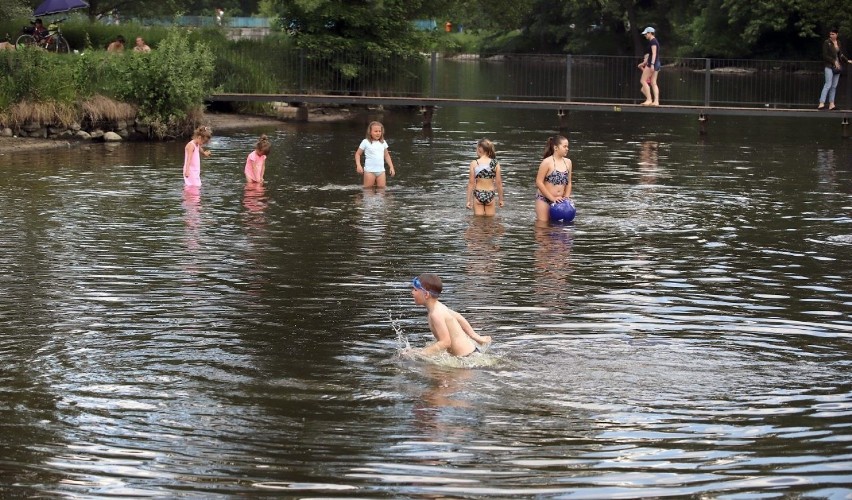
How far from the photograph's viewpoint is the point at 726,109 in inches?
1428

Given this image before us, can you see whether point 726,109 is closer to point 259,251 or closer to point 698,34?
point 259,251

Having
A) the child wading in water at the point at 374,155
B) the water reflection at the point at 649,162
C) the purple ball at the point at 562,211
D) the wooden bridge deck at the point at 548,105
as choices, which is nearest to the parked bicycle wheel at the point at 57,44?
the wooden bridge deck at the point at 548,105

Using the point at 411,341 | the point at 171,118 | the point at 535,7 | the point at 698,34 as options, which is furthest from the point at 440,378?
the point at 535,7

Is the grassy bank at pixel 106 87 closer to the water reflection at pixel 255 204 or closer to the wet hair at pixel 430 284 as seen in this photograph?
the water reflection at pixel 255 204

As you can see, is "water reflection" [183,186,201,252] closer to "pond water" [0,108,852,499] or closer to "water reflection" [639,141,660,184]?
"pond water" [0,108,852,499]

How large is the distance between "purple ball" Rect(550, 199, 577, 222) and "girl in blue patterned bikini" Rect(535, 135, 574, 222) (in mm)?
77

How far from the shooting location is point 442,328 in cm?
1098

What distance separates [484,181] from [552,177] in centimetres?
107

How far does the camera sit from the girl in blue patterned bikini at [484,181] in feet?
64.1

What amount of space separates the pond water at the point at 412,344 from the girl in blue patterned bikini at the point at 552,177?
47cm

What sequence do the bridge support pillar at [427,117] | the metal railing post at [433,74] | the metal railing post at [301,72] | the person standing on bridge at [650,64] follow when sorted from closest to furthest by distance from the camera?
the person standing on bridge at [650,64] < the bridge support pillar at [427,117] < the metal railing post at [433,74] < the metal railing post at [301,72]

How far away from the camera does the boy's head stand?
434 inches

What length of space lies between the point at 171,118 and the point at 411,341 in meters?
22.5

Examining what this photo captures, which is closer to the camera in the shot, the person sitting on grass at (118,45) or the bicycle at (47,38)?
the person sitting on grass at (118,45)
